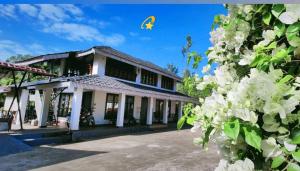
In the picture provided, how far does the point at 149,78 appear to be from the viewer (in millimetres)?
23172

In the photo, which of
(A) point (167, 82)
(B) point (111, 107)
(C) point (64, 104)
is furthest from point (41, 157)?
(A) point (167, 82)

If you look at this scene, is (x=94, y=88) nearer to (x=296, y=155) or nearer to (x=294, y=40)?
(x=294, y=40)

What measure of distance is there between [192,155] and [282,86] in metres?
9.61

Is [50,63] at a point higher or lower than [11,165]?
higher

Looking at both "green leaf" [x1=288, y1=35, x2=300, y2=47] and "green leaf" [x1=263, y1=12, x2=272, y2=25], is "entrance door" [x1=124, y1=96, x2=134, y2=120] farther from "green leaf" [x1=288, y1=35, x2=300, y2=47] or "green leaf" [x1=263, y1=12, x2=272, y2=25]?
"green leaf" [x1=288, y1=35, x2=300, y2=47]

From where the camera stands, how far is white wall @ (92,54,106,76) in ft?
55.3

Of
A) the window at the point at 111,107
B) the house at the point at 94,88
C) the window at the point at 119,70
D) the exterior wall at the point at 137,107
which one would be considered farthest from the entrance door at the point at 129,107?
the window at the point at 119,70

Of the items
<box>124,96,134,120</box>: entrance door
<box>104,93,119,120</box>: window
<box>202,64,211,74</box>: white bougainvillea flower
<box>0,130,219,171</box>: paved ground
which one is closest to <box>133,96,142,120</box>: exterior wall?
<box>124,96,134,120</box>: entrance door

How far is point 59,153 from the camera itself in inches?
381

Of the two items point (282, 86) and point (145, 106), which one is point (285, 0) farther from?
point (145, 106)

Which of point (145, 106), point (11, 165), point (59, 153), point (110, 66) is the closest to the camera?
point (11, 165)

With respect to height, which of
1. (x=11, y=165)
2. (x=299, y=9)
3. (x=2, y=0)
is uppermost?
(x=2, y=0)

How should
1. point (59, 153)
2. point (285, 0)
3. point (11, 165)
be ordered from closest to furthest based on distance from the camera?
point (285, 0) → point (11, 165) → point (59, 153)

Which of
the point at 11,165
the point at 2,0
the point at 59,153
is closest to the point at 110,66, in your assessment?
the point at 59,153
